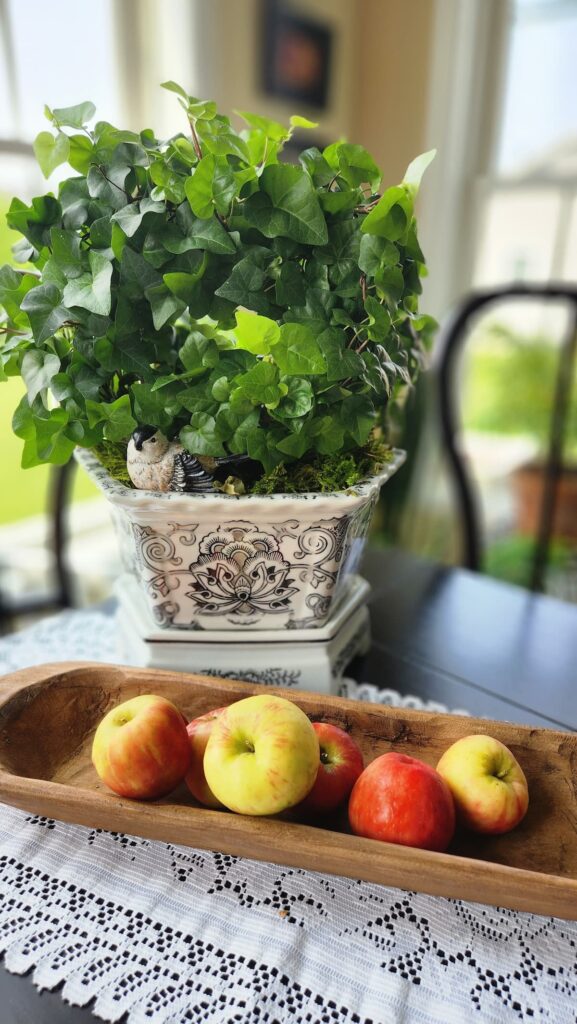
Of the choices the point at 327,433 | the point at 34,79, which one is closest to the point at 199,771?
the point at 327,433

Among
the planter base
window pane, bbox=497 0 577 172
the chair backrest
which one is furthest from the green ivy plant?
window pane, bbox=497 0 577 172

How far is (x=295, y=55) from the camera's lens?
1.71 metres

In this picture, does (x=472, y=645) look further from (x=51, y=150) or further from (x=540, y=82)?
(x=540, y=82)

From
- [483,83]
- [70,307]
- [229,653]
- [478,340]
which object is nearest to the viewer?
[70,307]

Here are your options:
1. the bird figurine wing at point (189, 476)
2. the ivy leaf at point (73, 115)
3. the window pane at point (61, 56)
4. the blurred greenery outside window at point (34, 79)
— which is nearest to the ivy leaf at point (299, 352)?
the bird figurine wing at point (189, 476)

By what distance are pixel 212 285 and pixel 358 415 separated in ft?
0.47

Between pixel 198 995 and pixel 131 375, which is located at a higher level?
pixel 131 375

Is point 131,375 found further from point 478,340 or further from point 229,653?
point 478,340

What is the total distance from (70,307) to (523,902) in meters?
0.47

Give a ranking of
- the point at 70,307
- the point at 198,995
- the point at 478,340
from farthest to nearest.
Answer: the point at 478,340, the point at 70,307, the point at 198,995

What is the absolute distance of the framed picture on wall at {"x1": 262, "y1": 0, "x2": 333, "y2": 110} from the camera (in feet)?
5.36

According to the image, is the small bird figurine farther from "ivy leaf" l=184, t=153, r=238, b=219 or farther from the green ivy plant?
"ivy leaf" l=184, t=153, r=238, b=219

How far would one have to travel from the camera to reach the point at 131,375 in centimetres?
54

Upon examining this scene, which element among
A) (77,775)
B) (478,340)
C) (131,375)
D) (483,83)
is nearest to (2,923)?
(77,775)
